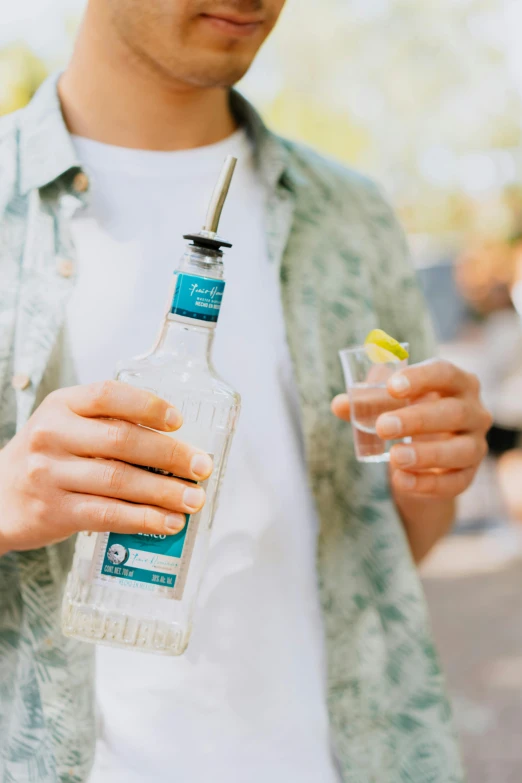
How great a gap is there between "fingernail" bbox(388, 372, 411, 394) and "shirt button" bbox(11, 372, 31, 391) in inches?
22.8

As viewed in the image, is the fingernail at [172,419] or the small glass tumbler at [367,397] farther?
the small glass tumbler at [367,397]

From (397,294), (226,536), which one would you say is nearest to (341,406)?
(226,536)

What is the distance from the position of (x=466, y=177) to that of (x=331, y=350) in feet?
98.6

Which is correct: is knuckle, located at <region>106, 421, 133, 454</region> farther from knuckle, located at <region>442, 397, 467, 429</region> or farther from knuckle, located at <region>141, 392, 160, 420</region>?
knuckle, located at <region>442, 397, 467, 429</region>

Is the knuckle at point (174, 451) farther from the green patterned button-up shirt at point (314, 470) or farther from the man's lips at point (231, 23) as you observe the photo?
the man's lips at point (231, 23)

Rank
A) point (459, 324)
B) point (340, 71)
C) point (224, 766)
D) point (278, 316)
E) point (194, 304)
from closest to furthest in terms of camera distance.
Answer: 1. point (194, 304)
2. point (224, 766)
3. point (278, 316)
4. point (459, 324)
5. point (340, 71)

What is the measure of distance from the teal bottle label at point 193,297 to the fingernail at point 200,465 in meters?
0.17

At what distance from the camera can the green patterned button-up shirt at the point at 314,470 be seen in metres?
1.48

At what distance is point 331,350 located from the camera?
5.79 ft

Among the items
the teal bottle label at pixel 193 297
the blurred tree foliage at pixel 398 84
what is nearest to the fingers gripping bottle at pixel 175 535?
the teal bottle label at pixel 193 297

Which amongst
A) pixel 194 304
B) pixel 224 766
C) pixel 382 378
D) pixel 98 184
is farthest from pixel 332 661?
pixel 98 184

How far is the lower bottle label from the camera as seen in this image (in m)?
1.19

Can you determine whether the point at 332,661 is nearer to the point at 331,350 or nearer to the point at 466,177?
the point at 331,350

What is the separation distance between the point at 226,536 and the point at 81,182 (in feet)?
2.17
